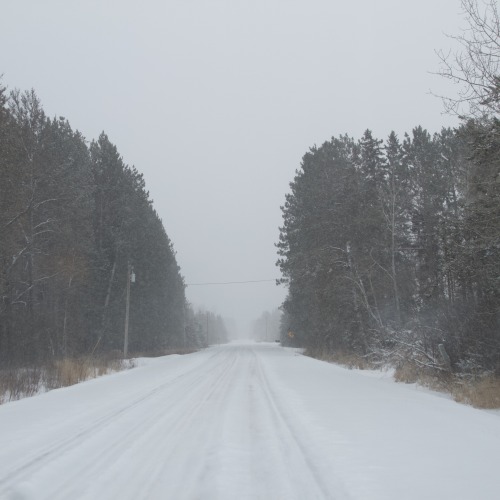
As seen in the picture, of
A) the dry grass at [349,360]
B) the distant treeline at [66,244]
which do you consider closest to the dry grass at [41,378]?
the distant treeline at [66,244]

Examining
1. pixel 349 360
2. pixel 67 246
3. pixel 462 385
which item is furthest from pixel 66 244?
pixel 462 385

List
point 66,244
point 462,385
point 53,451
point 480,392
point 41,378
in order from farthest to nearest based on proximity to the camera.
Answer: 1. point 66,244
2. point 41,378
3. point 462,385
4. point 480,392
5. point 53,451

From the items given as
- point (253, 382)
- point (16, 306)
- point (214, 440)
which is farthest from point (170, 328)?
point (214, 440)

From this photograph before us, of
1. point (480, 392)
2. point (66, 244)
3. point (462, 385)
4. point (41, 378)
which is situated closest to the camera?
point (480, 392)

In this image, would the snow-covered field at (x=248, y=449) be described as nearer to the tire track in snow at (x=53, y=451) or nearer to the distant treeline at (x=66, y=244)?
the tire track in snow at (x=53, y=451)

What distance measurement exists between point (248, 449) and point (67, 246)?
23.0 metres

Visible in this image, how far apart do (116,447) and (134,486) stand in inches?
60.3

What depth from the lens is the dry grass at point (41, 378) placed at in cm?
1130

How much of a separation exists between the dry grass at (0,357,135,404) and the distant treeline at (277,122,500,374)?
10.8 metres

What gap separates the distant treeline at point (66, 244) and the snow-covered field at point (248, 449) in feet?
38.6

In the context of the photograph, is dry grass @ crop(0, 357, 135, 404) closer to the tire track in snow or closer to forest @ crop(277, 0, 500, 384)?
the tire track in snow

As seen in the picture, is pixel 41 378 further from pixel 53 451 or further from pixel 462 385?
pixel 462 385

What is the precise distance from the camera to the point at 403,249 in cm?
2323

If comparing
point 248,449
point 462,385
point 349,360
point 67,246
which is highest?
point 67,246
